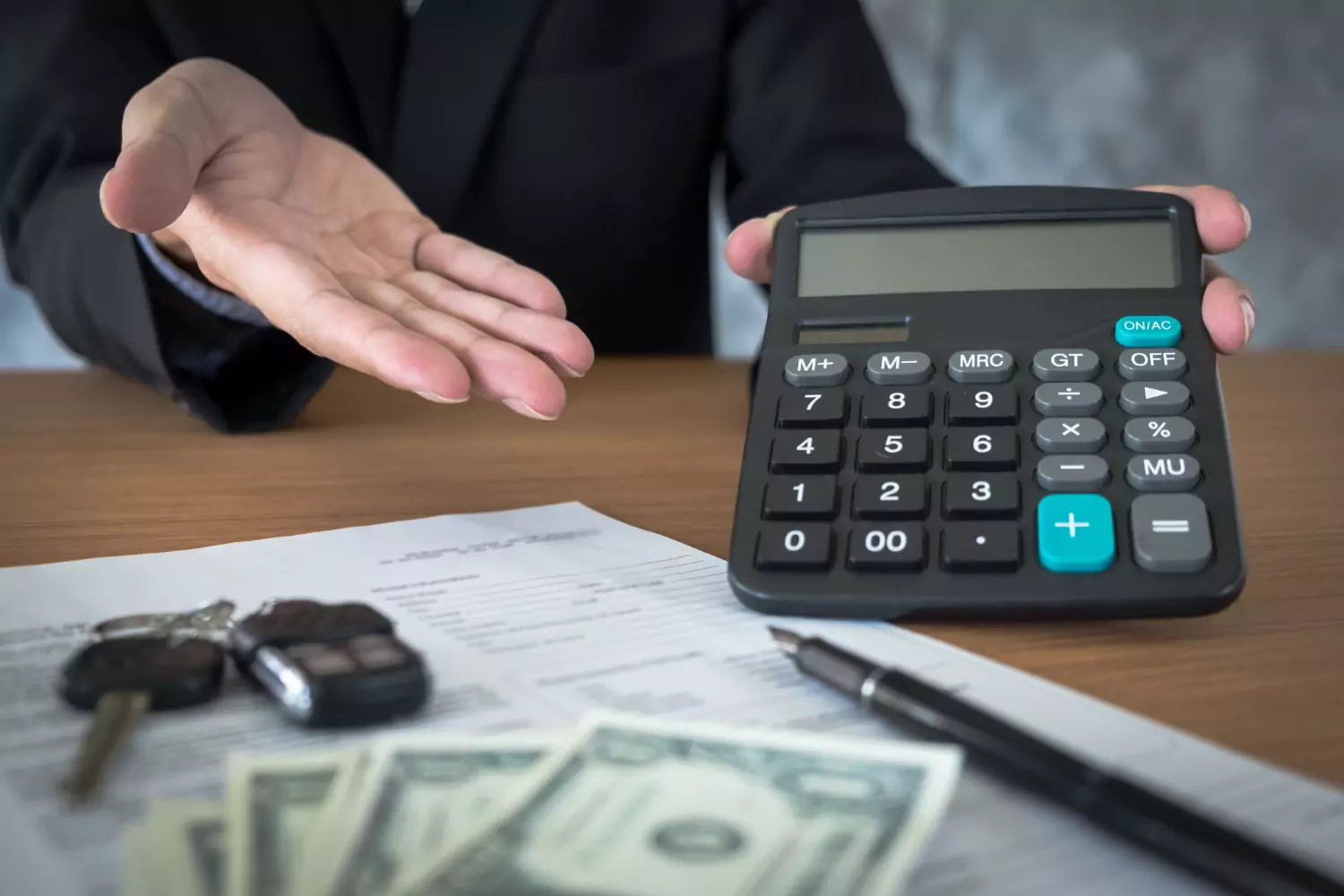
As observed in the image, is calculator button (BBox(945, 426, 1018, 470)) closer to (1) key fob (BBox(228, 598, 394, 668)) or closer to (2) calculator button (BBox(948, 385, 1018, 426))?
(2) calculator button (BBox(948, 385, 1018, 426))

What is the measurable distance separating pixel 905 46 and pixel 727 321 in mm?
507

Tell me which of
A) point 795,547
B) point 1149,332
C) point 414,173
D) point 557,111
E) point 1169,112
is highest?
point 1169,112

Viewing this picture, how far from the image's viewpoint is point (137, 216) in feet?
1.68

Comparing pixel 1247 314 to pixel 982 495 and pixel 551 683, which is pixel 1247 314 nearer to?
pixel 982 495

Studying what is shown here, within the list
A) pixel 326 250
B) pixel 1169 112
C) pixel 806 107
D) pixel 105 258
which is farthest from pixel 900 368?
pixel 1169 112

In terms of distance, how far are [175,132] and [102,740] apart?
379mm

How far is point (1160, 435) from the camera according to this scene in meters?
0.39

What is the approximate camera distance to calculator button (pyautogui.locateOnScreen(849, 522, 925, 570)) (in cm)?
37

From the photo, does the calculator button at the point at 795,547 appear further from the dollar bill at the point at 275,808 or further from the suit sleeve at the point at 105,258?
the suit sleeve at the point at 105,258

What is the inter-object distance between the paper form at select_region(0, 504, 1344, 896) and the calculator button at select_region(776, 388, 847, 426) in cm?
6

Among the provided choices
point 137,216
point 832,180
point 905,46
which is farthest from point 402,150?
point 905,46

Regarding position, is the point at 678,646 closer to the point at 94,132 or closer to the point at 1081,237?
the point at 1081,237

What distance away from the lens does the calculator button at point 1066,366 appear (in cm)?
43

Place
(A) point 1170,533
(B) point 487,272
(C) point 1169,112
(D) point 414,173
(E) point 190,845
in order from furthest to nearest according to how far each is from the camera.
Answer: (C) point 1169,112, (D) point 414,173, (B) point 487,272, (A) point 1170,533, (E) point 190,845
